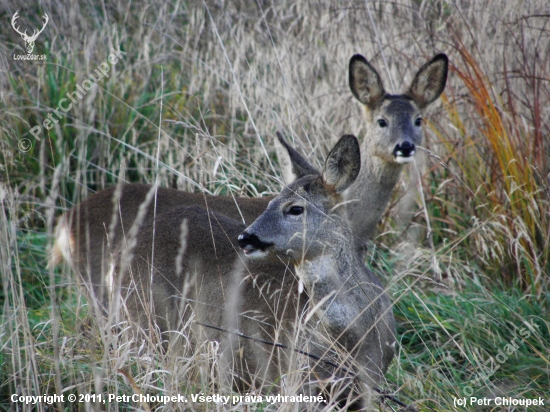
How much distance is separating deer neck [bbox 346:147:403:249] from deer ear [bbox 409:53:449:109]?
62 cm

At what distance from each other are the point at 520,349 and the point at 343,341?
1.35 meters

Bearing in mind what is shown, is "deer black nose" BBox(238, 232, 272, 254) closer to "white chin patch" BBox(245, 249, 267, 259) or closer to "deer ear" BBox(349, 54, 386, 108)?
"white chin patch" BBox(245, 249, 267, 259)

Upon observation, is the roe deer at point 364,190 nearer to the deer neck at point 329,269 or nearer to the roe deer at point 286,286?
the roe deer at point 286,286

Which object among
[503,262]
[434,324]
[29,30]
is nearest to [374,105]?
[503,262]

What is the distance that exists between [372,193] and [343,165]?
5.34ft

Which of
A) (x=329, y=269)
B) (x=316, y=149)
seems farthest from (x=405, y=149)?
(x=329, y=269)

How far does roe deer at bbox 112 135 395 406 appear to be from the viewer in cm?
323

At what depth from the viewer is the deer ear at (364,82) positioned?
5312 mm

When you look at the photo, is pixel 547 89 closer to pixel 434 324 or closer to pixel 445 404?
pixel 434 324

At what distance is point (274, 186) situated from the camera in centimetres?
536

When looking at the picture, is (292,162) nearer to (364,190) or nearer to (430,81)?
(364,190)

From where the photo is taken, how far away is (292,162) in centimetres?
370

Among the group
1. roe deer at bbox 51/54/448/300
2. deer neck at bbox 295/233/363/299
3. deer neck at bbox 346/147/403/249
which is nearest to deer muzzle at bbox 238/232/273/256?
deer neck at bbox 295/233/363/299

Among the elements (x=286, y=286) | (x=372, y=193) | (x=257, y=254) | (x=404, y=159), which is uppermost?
(x=404, y=159)
